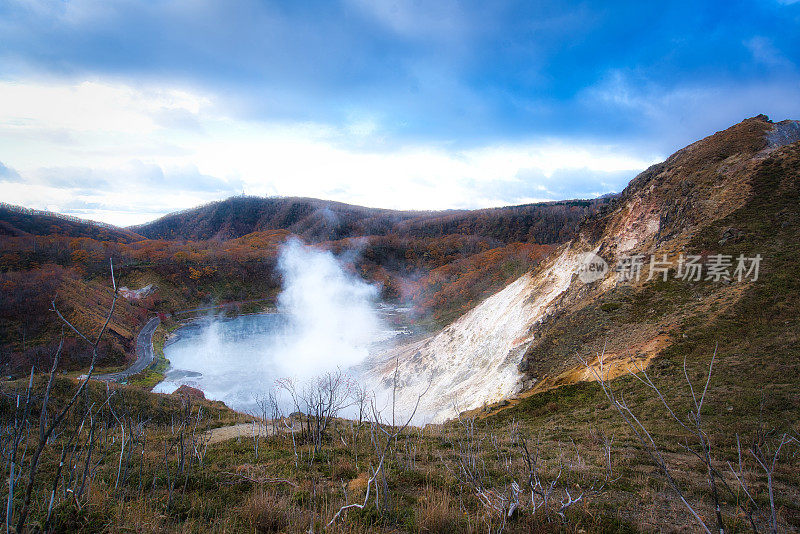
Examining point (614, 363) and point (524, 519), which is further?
point (614, 363)

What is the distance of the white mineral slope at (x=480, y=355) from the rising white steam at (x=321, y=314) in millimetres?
5989

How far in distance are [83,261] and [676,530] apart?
94898mm

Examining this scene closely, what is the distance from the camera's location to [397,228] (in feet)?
533

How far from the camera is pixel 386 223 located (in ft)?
573

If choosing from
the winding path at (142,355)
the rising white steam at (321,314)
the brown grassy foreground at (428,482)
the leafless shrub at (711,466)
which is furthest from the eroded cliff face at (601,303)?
the winding path at (142,355)

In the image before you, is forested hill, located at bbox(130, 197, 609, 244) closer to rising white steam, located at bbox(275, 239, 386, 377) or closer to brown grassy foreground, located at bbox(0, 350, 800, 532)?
rising white steam, located at bbox(275, 239, 386, 377)

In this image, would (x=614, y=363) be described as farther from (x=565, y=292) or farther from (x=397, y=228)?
(x=397, y=228)

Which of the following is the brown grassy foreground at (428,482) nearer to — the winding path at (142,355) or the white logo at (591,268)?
the white logo at (591,268)

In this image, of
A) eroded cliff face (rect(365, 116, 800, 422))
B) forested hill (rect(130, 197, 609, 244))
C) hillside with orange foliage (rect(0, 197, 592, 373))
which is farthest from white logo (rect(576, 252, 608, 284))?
forested hill (rect(130, 197, 609, 244))

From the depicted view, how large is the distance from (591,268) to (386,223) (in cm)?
15725

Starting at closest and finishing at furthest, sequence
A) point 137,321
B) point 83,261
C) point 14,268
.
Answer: point 137,321
point 14,268
point 83,261

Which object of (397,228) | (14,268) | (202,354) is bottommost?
(202,354)


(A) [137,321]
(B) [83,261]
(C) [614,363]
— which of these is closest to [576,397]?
(C) [614,363]

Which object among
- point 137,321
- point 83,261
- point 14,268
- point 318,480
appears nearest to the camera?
point 318,480
